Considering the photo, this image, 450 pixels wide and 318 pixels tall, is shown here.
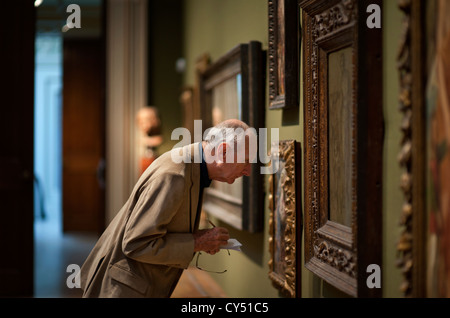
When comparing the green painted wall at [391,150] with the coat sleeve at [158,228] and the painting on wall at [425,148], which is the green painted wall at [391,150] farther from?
the coat sleeve at [158,228]

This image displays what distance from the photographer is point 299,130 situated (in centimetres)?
295

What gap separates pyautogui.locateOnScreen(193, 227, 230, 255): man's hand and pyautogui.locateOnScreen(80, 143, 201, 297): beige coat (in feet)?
0.11

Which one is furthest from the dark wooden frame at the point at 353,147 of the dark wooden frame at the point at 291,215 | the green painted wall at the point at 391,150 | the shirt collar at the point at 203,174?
the shirt collar at the point at 203,174

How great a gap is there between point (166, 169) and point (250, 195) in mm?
1517

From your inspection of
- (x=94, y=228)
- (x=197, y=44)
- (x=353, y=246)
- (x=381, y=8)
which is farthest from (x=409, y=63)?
(x=94, y=228)

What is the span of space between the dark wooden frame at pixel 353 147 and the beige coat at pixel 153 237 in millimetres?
630

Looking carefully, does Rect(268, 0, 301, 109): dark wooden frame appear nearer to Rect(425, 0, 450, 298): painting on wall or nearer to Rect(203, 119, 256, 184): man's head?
Rect(203, 119, 256, 184): man's head

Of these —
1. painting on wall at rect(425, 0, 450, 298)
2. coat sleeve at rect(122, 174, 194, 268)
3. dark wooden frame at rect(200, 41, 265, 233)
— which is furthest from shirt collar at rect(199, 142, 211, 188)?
dark wooden frame at rect(200, 41, 265, 233)

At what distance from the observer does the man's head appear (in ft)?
7.32

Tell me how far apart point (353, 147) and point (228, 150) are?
0.49 m

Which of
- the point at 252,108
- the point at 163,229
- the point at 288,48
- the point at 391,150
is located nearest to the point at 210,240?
the point at 163,229

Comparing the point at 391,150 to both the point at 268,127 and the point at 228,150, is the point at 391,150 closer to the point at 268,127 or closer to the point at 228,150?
the point at 228,150

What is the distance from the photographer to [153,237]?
2.11 metres

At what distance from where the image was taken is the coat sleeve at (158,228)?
209cm
